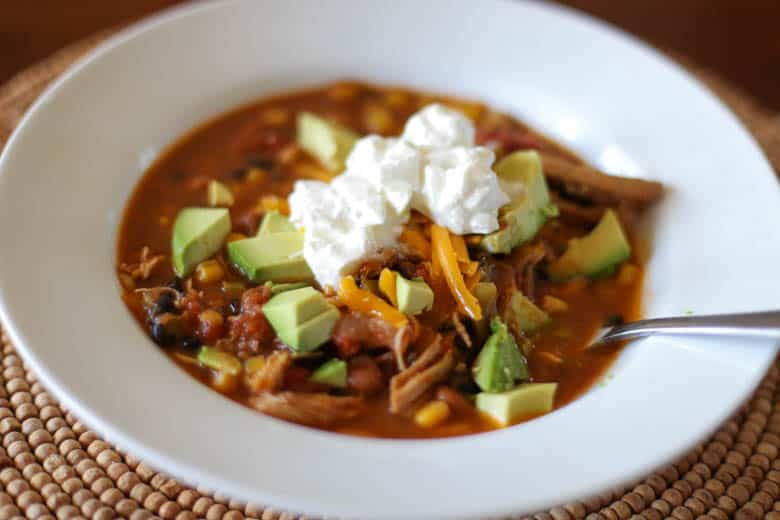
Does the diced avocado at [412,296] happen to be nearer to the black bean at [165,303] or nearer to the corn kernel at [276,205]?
the corn kernel at [276,205]

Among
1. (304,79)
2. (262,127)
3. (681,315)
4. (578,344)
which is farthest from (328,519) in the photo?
(304,79)

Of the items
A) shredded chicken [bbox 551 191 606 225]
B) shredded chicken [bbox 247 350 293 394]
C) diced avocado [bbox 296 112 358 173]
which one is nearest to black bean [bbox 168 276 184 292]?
shredded chicken [bbox 247 350 293 394]

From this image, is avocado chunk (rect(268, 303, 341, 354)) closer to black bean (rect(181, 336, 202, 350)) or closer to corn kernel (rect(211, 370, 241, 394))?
corn kernel (rect(211, 370, 241, 394))

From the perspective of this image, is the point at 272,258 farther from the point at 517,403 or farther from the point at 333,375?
the point at 517,403

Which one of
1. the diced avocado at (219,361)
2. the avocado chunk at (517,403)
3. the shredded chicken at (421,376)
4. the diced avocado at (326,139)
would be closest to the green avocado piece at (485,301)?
the shredded chicken at (421,376)

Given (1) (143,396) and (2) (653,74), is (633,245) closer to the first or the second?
(2) (653,74)

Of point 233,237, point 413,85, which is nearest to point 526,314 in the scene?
point 233,237
